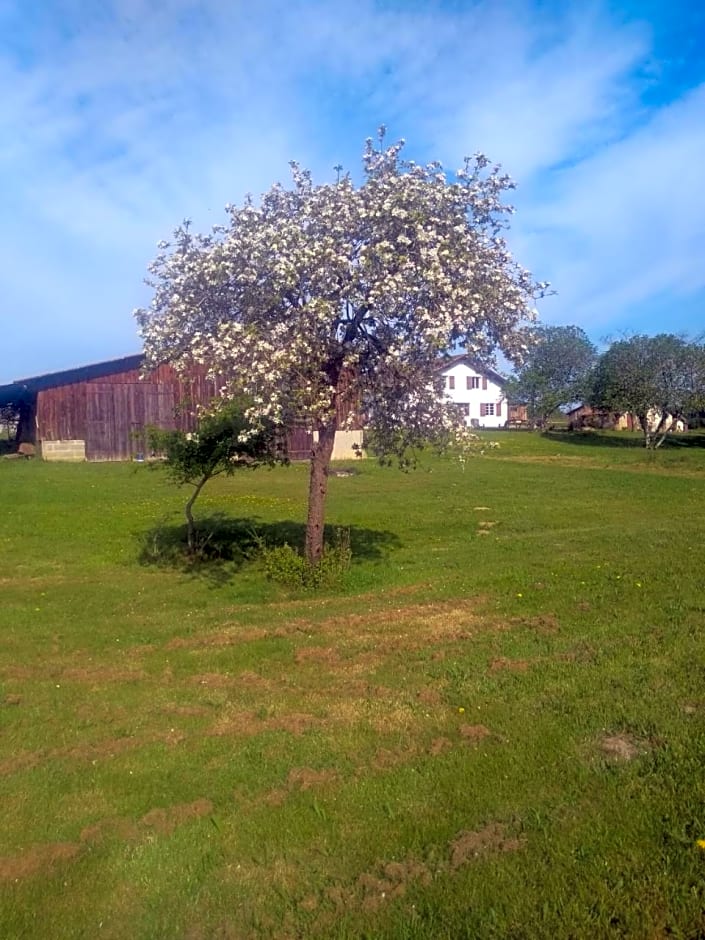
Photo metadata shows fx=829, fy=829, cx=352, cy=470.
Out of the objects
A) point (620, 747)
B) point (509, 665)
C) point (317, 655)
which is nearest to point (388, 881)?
point (620, 747)

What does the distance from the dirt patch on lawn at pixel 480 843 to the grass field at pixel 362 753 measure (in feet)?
0.04

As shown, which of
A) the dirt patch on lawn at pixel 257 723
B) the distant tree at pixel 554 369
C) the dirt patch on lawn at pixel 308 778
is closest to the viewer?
the dirt patch on lawn at pixel 308 778

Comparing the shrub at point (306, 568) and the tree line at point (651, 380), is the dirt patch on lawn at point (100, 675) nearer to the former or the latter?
the shrub at point (306, 568)

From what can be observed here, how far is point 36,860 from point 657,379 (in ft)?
201

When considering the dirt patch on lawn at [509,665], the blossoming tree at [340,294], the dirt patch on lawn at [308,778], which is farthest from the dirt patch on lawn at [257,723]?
the blossoming tree at [340,294]

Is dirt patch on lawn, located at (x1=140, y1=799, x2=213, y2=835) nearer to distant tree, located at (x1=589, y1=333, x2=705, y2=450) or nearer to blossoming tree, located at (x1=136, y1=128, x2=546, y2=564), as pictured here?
blossoming tree, located at (x1=136, y1=128, x2=546, y2=564)

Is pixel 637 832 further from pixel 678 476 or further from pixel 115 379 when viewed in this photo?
pixel 115 379

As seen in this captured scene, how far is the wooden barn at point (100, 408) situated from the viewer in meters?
38.8

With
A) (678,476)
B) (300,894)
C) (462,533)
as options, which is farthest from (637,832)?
(678,476)

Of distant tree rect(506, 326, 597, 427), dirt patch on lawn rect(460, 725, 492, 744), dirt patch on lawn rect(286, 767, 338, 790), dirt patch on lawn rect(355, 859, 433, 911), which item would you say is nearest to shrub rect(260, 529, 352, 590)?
dirt patch on lawn rect(460, 725, 492, 744)

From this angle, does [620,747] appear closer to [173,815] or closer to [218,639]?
[173,815]

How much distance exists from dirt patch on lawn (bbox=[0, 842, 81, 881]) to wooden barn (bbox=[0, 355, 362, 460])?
33.9 meters

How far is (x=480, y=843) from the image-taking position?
14.2 ft

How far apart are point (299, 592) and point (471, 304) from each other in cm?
476
